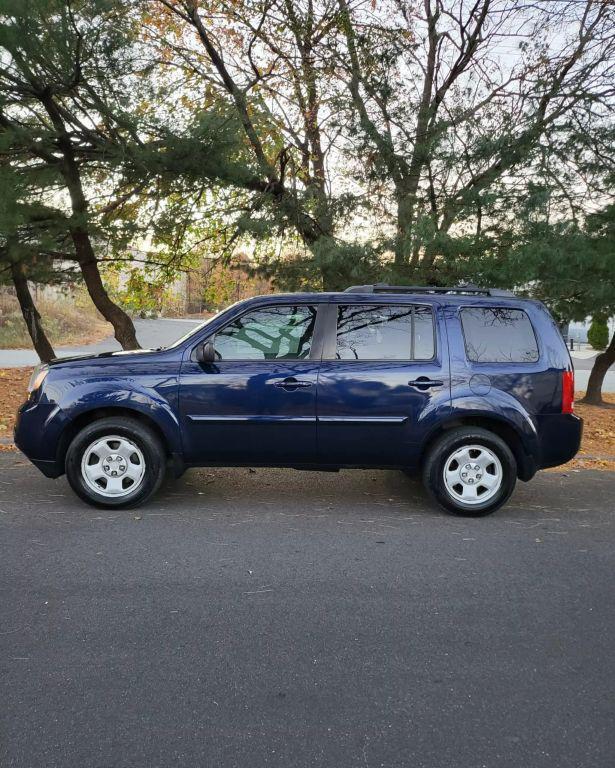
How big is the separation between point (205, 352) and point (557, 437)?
2940 mm

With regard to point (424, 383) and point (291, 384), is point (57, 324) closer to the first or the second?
point (291, 384)

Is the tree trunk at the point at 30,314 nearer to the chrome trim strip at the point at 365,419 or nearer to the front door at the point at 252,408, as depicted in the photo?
the front door at the point at 252,408

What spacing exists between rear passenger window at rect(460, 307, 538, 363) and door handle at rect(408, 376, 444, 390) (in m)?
0.37

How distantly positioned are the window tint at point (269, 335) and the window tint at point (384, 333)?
290 millimetres

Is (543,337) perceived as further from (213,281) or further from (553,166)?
(213,281)

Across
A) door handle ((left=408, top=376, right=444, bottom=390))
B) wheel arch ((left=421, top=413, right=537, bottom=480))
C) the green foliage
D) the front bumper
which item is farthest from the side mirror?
the green foliage

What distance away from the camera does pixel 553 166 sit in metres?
9.48

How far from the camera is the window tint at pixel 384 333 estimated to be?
5809 millimetres

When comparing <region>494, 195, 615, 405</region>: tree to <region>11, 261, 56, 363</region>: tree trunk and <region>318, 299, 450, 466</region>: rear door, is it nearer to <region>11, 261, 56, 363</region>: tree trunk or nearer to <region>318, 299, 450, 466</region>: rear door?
<region>318, 299, 450, 466</region>: rear door

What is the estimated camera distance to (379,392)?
568cm

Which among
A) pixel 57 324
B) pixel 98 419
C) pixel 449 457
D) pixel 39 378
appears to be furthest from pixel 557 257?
pixel 57 324

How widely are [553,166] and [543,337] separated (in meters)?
4.67

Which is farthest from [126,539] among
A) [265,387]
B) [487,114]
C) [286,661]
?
[487,114]

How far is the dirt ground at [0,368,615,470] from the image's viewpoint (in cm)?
824
